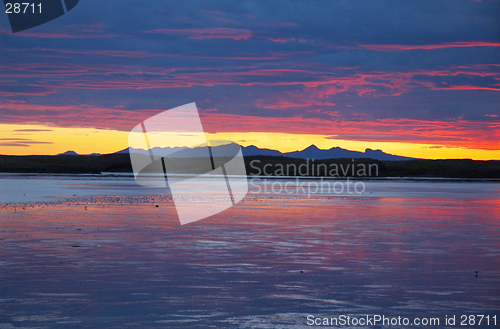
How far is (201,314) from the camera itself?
27.9 feet

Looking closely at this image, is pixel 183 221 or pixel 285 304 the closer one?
pixel 285 304

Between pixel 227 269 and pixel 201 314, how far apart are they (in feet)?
11.4

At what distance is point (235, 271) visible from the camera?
38.6ft

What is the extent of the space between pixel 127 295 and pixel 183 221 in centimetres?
1191

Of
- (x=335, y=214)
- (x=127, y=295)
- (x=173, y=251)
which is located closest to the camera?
(x=127, y=295)

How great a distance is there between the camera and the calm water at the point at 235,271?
8.65 meters

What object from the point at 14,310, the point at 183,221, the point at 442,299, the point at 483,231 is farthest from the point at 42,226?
the point at 483,231

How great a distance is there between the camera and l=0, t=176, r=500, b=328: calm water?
8.65 m

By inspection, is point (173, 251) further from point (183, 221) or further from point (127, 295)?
point (183, 221)

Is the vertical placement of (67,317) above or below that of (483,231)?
above

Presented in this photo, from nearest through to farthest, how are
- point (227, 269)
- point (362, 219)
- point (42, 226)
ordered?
point (227, 269) → point (42, 226) → point (362, 219)

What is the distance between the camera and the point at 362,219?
75.6 ft

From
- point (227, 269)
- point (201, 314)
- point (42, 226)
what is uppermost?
point (201, 314)

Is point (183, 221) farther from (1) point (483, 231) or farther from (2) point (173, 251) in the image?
(1) point (483, 231)
